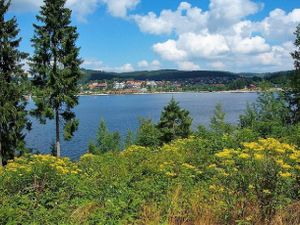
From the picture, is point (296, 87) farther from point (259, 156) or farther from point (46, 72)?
point (259, 156)

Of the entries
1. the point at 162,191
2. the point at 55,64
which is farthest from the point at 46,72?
the point at 162,191

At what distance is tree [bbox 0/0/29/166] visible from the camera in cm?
2481

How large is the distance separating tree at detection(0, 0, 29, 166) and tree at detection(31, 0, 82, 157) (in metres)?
1.07

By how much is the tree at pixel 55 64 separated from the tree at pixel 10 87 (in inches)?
42.2

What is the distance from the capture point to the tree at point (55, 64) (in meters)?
26.4

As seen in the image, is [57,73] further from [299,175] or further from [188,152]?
[299,175]

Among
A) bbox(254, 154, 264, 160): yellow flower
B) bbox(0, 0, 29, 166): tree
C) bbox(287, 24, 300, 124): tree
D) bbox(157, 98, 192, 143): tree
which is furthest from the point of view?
bbox(157, 98, 192, 143): tree

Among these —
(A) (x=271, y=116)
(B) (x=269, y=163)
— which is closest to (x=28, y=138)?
(A) (x=271, y=116)

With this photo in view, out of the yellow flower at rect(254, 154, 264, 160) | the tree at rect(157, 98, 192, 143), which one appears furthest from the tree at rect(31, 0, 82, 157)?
the yellow flower at rect(254, 154, 264, 160)

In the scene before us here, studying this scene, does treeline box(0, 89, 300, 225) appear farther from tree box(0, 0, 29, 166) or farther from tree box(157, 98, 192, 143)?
tree box(157, 98, 192, 143)

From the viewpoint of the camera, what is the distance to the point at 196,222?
20.7 feet

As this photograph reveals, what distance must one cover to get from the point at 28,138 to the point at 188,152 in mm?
65165

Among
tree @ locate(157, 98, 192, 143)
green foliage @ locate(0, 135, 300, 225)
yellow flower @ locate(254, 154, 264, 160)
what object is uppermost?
yellow flower @ locate(254, 154, 264, 160)

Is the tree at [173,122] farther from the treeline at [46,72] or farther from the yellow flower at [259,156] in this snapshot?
the yellow flower at [259,156]
